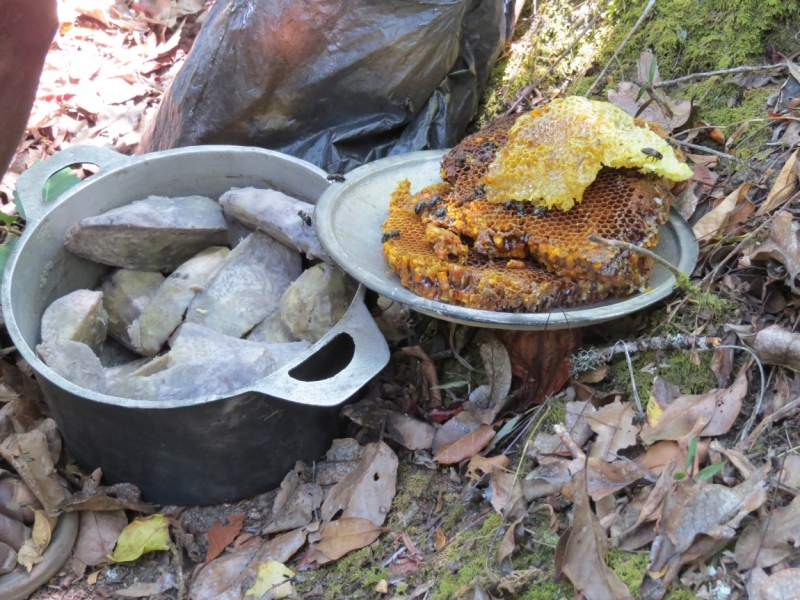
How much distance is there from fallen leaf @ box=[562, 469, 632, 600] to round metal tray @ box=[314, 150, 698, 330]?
1.33ft

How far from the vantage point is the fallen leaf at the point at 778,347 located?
132cm

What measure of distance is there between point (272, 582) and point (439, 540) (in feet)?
1.35

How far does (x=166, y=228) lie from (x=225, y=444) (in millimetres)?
754

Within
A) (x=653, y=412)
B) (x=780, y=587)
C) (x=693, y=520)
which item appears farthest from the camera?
(x=653, y=412)

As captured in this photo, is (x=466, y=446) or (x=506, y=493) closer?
(x=506, y=493)

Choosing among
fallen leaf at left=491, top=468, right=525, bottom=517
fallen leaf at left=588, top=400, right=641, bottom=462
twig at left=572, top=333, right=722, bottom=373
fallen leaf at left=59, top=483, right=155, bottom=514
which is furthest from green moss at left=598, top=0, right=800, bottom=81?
fallen leaf at left=59, top=483, right=155, bottom=514

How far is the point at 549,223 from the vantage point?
162cm

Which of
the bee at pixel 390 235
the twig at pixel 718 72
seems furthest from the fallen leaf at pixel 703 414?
the twig at pixel 718 72

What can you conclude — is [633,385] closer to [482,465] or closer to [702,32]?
[482,465]

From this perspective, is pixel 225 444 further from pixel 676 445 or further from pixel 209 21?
pixel 209 21

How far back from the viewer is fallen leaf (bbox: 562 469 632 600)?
1.10m

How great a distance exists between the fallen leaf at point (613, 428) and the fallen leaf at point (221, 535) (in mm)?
938

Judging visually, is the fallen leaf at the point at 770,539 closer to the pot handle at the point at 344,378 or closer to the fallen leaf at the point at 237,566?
the pot handle at the point at 344,378

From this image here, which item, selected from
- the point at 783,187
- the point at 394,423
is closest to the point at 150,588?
the point at 394,423
